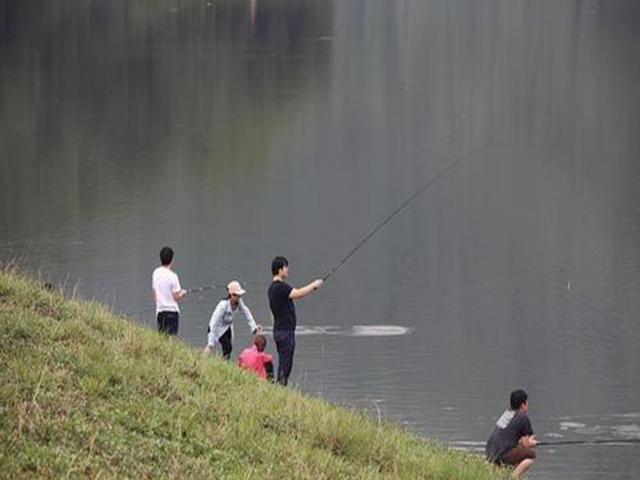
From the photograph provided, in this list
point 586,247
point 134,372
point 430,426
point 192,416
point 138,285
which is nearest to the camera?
point 192,416

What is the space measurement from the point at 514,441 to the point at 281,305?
8.50 feet

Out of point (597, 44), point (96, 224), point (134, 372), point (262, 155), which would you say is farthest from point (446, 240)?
point (597, 44)

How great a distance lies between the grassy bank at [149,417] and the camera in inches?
344

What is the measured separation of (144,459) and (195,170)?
42242 mm

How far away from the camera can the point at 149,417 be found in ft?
32.3

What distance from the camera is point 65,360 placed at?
10.5m

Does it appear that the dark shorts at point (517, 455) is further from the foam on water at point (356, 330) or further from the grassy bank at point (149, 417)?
the foam on water at point (356, 330)

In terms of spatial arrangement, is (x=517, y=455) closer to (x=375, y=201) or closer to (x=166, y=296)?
(x=166, y=296)

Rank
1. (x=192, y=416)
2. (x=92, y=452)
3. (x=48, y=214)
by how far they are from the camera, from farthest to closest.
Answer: (x=48, y=214), (x=192, y=416), (x=92, y=452)

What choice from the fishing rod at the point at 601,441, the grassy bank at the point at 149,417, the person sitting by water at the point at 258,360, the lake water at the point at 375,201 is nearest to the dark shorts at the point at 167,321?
the person sitting by water at the point at 258,360

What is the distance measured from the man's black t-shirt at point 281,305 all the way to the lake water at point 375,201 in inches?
177

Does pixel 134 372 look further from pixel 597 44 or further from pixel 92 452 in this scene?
pixel 597 44

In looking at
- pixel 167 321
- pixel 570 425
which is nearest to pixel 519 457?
pixel 167 321

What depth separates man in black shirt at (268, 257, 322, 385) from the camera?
1664cm
